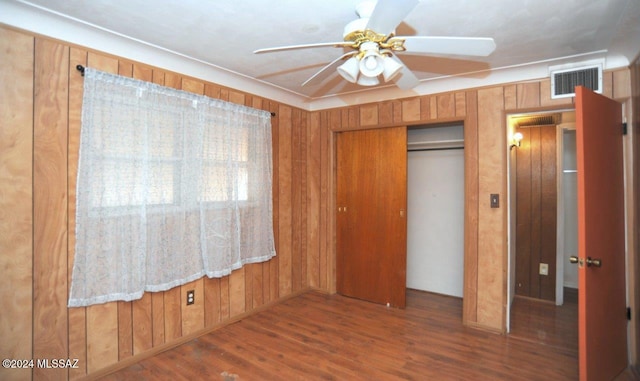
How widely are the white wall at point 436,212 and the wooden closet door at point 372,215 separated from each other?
65cm

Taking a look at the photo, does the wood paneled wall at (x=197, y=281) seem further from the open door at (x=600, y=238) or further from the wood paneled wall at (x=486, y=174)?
the open door at (x=600, y=238)

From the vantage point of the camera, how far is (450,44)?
171 cm

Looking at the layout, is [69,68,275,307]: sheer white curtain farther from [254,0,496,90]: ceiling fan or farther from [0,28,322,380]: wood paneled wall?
[254,0,496,90]: ceiling fan

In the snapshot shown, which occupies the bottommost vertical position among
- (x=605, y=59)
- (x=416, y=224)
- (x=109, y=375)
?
(x=109, y=375)

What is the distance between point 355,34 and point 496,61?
68.1 inches

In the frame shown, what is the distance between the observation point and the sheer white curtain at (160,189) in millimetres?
2221

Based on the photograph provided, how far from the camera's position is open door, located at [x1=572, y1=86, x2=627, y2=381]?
2.00 meters

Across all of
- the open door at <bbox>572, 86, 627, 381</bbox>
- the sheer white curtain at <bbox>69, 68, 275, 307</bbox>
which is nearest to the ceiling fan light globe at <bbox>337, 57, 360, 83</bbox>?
the open door at <bbox>572, 86, 627, 381</bbox>

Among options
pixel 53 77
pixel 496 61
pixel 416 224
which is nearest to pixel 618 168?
pixel 496 61

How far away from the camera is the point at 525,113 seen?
295cm

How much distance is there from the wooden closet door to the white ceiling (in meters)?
1.03

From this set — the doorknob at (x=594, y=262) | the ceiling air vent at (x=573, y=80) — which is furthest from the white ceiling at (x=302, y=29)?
the doorknob at (x=594, y=262)

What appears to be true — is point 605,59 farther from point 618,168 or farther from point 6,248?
point 6,248

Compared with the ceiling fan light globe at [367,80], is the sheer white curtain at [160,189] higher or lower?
lower
